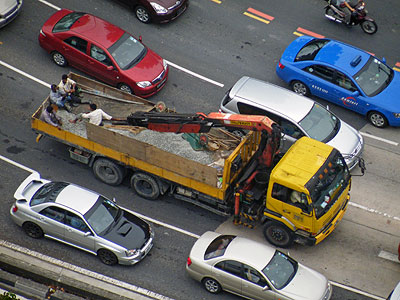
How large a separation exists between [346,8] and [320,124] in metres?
7.15

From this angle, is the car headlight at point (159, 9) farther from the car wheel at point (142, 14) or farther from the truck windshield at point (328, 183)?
the truck windshield at point (328, 183)

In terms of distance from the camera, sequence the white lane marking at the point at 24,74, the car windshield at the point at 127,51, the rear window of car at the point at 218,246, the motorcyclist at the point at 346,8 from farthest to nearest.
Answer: the motorcyclist at the point at 346,8 → the white lane marking at the point at 24,74 → the car windshield at the point at 127,51 → the rear window of car at the point at 218,246

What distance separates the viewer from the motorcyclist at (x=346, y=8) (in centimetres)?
2591

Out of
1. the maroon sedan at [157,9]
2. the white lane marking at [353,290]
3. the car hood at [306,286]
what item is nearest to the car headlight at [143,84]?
the maroon sedan at [157,9]

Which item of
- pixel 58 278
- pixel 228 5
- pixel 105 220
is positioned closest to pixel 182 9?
pixel 228 5

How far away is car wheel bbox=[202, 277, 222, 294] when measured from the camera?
17719 millimetres

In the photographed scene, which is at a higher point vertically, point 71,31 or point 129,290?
point 71,31

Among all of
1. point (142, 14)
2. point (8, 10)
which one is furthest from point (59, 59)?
point (142, 14)

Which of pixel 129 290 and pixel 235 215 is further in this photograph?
pixel 235 215

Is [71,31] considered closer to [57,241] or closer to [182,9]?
[182,9]

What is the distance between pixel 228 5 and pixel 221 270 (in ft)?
42.3

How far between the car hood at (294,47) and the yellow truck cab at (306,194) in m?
5.66

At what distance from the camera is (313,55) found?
2336cm

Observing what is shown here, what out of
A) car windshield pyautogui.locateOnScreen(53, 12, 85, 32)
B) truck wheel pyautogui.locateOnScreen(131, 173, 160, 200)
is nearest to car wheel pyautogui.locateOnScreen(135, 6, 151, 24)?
car windshield pyautogui.locateOnScreen(53, 12, 85, 32)
